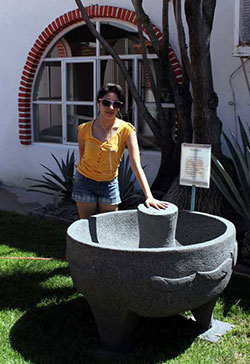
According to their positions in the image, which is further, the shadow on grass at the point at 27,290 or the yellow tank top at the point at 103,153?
the shadow on grass at the point at 27,290

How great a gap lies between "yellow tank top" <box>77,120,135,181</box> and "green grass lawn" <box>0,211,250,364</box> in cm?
109

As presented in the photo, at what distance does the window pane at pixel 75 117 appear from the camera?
894 centimetres

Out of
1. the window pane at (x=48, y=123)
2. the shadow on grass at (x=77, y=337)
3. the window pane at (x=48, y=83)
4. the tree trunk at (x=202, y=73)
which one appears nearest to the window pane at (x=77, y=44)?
the window pane at (x=48, y=83)

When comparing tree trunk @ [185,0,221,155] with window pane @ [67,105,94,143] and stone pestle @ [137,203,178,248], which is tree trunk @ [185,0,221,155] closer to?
stone pestle @ [137,203,178,248]

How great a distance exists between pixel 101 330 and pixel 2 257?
7.50 feet

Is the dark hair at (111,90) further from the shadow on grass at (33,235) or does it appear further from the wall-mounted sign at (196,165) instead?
the shadow on grass at (33,235)

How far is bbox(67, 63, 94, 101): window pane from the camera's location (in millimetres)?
8773

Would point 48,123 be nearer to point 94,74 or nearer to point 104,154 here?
point 94,74

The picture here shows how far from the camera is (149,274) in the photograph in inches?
129

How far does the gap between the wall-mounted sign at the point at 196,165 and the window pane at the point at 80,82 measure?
4.87 metres

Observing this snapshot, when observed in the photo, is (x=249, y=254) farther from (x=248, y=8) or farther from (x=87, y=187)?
(x=248, y=8)

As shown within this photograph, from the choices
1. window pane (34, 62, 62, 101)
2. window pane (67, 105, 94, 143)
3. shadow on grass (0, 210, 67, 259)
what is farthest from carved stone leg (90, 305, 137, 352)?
window pane (34, 62, 62, 101)

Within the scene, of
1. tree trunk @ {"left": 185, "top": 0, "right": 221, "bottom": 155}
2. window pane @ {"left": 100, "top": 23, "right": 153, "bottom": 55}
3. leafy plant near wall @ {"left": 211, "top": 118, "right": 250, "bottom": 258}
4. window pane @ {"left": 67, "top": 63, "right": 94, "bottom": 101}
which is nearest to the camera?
leafy plant near wall @ {"left": 211, "top": 118, "right": 250, "bottom": 258}

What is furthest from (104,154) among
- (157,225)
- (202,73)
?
(202,73)
